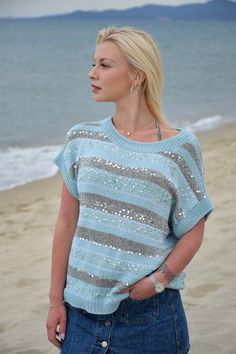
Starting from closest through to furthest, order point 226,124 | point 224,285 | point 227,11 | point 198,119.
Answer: point 224,285
point 226,124
point 198,119
point 227,11

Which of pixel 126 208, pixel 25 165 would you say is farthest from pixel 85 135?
pixel 25 165

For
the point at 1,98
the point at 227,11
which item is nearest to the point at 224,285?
the point at 1,98

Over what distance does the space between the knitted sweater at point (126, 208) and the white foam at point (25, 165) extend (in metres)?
6.85

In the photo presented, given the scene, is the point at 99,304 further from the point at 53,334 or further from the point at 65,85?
the point at 65,85

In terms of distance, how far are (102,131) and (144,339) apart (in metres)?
0.59

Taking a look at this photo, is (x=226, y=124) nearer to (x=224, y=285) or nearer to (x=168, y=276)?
(x=224, y=285)

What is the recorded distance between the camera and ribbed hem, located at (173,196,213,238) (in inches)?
82.9

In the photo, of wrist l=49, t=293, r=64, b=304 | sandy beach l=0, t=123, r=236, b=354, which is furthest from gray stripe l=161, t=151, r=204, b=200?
sandy beach l=0, t=123, r=236, b=354

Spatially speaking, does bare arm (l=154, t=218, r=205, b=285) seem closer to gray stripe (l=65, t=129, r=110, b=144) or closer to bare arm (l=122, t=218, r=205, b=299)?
bare arm (l=122, t=218, r=205, b=299)

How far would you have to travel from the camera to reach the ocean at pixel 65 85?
1262 centimetres

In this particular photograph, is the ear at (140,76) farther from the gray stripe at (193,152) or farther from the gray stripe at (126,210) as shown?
the gray stripe at (126,210)

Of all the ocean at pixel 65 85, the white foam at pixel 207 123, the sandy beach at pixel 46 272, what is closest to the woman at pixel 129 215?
the sandy beach at pixel 46 272

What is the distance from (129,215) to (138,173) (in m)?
0.12

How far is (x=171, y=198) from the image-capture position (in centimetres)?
209
